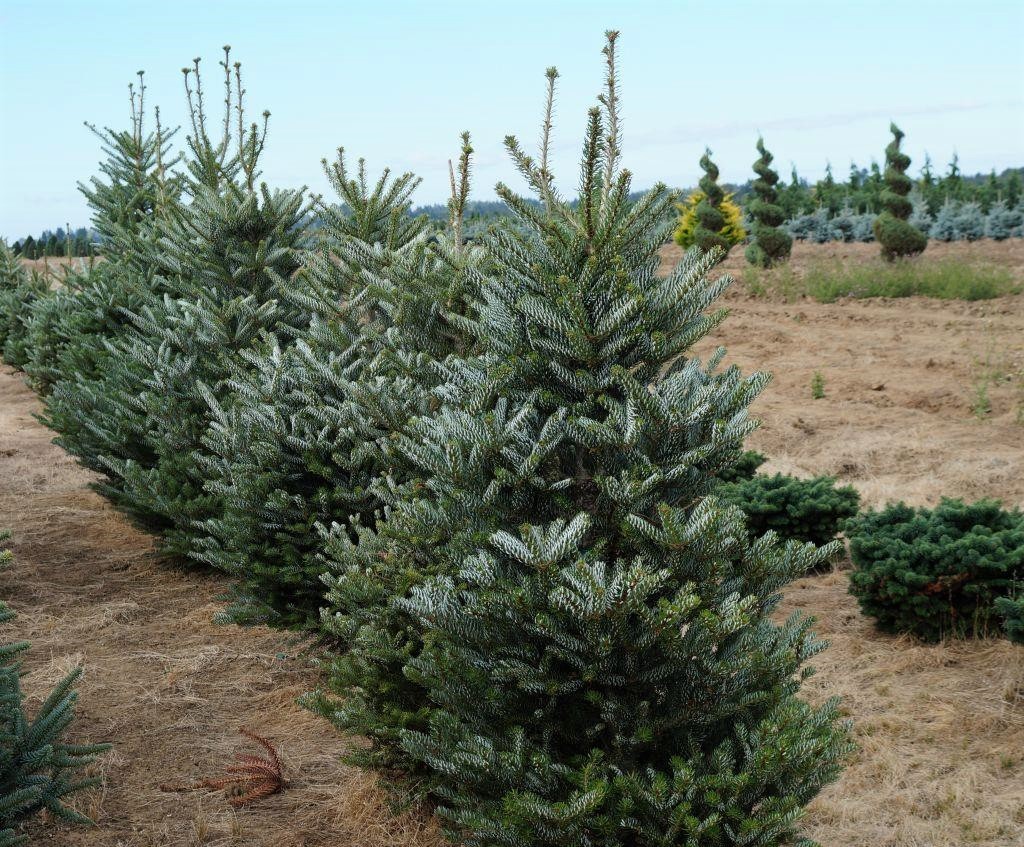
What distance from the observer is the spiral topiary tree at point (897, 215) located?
19.6m

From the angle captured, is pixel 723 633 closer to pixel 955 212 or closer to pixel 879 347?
pixel 879 347

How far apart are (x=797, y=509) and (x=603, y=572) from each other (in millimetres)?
3543

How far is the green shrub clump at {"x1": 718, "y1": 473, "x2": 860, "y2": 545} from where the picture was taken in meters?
5.61

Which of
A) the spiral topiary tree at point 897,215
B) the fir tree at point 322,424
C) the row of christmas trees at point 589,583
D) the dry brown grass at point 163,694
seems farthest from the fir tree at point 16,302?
the spiral topiary tree at point 897,215

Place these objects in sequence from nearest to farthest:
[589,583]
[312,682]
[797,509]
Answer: [589,583], [312,682], [797,509]

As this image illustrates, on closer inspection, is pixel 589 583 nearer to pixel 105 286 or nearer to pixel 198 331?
pixel 198 331

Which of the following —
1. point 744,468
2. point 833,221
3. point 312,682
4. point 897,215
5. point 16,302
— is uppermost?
point 833,221

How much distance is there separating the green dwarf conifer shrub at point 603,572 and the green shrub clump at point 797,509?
293 centimetres

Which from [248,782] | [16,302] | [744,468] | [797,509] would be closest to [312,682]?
[248,782]

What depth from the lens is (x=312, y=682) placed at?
446cm

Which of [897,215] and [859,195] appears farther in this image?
[859,195]

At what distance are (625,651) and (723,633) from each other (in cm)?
27

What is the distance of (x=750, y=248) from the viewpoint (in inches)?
851

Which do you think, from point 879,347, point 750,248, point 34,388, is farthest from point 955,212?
point 34,388
